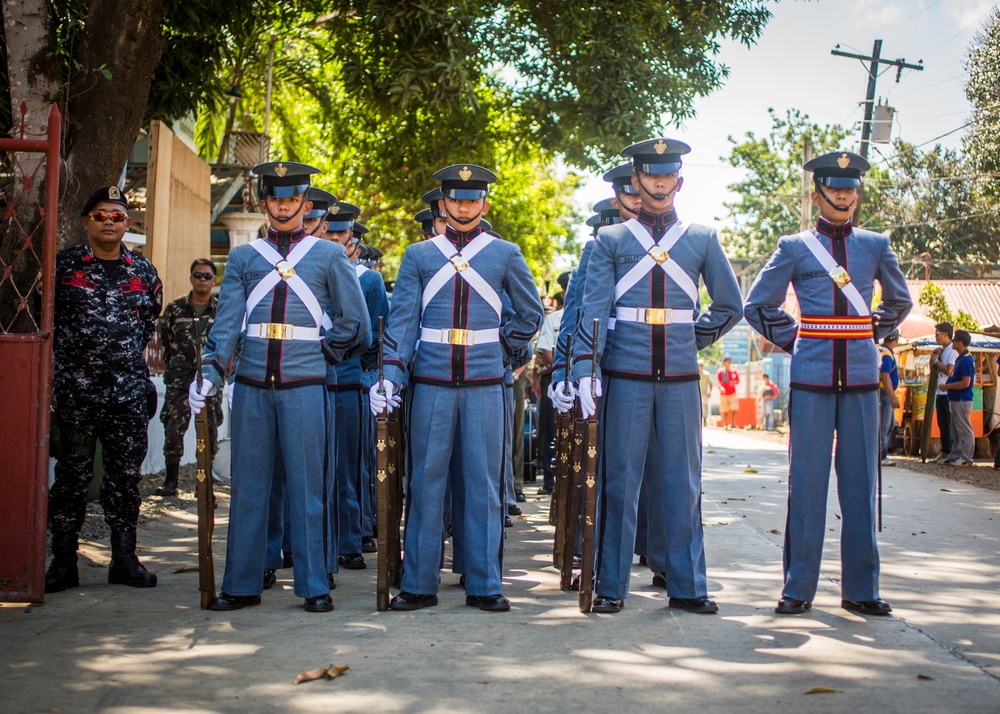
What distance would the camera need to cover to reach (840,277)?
6.52 m

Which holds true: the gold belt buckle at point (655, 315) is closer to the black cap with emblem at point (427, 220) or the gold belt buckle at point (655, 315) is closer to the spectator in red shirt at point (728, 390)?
the black cap with emblem at point (427, 220)

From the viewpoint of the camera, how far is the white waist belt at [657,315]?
21.5 ft

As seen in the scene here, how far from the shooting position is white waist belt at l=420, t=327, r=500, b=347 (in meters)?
6.66

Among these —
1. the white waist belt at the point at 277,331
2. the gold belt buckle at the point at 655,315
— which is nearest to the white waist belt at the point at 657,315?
the gold belt buckle at the point at 655,315

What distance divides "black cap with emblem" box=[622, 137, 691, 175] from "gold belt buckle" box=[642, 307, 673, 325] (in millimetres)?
732

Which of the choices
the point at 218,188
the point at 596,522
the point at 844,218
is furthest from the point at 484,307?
the point at 218,188

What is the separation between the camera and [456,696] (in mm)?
4680

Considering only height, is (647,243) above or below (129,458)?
above

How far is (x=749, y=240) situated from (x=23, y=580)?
5288 cm

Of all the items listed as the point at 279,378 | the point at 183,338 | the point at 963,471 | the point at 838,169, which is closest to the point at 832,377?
the point at 838,169

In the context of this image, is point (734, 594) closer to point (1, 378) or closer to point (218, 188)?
point (1, 378)

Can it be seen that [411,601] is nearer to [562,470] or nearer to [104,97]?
[562,470]

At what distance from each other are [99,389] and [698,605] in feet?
11.7

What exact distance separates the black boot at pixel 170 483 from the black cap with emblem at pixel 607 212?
16.9 ft
